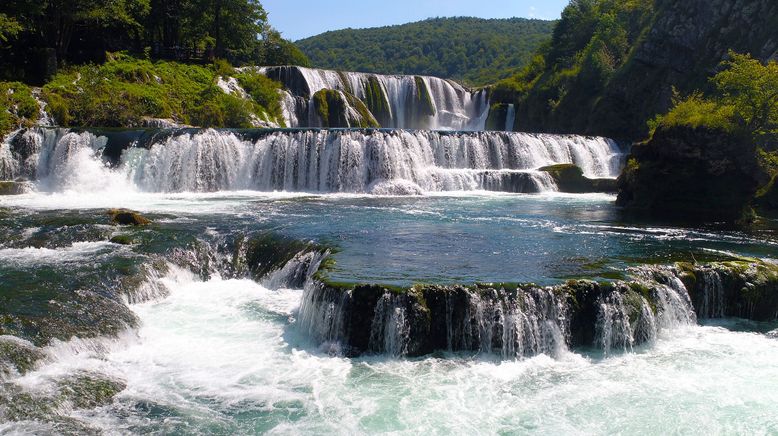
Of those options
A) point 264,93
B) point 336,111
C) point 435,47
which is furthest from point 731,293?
point 435,47

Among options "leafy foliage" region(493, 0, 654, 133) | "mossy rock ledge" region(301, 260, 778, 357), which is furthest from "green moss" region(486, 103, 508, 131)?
"mossy rock ledge" region(301, 260, 778, 357)

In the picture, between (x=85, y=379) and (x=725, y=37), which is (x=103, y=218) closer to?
(x=85, y=379)

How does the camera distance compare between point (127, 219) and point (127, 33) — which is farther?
point (127, 33)

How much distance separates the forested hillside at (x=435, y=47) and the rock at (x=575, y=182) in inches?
2867

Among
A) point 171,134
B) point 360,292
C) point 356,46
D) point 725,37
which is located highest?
point 356,46

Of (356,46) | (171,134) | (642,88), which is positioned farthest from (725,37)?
Result: (356,46)

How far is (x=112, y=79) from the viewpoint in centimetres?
3500

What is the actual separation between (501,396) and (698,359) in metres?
3.51

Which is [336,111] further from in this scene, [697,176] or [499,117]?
[697,176]

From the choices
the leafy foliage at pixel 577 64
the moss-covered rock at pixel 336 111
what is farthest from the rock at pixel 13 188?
the leafy foliage at pixel 577 64

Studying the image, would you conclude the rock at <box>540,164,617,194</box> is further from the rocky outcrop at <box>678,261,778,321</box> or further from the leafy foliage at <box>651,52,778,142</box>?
the rocky outcrop at <box>678,261,778,321</box>

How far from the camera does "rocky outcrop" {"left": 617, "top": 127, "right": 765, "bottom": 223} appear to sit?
19.2 metres

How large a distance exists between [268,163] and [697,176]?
53.4ft

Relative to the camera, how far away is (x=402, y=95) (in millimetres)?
48125
